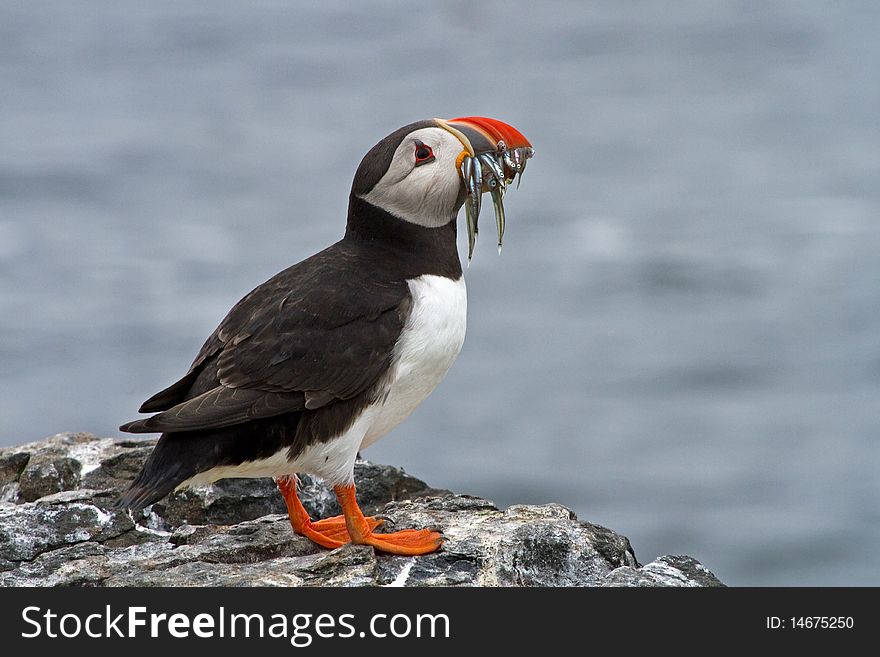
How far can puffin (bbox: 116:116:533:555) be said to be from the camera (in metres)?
6.19

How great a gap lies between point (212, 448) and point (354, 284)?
3.00ft

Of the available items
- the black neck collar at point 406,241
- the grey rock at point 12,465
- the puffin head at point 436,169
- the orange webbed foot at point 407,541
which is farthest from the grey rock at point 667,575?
the grey rock at point 12,465

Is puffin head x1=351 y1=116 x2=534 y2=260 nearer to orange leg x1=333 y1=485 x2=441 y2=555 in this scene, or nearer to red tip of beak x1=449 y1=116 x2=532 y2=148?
red tip of beak x1=449 y1=116 x2=532 y2=148

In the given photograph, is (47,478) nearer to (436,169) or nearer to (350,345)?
(350,345)

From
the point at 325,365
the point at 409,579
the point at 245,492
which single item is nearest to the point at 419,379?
the point at 325,365

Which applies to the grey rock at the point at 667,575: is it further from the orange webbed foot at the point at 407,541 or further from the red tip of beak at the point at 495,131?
the red tip of beak at the point at 495,131

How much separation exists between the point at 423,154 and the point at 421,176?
9 centimetres

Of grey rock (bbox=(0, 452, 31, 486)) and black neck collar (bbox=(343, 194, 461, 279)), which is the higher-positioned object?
A: black neck collar (bbox=(343, 194, 461, 279))

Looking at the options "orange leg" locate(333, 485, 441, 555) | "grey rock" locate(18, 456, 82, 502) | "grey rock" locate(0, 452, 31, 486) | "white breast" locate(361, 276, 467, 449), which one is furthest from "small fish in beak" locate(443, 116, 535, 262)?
"grey rock" locate(0, 452, 31, 486)

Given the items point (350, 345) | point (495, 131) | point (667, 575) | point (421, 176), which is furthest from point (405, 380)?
point (667, 575)

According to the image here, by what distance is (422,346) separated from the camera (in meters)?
6.42

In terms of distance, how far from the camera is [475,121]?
6.69 metres

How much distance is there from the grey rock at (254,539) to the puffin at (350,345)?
198 millimetres
